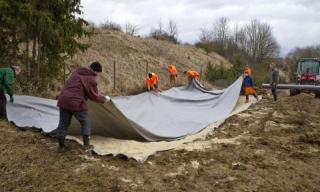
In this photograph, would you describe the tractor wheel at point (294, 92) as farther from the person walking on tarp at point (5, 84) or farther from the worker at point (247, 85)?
the person walking on tarp at point (5, 84)

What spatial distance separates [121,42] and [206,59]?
10998 mm

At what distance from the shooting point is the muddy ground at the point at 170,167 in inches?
219

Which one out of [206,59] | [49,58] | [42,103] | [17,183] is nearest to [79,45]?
[49,58]

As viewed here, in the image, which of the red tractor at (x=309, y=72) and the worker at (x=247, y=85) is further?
the red tractor at (x=309, y=72)

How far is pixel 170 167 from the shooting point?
6.33 metres

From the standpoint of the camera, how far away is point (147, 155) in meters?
6.87

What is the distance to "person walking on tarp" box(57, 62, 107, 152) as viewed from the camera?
6.80 metres

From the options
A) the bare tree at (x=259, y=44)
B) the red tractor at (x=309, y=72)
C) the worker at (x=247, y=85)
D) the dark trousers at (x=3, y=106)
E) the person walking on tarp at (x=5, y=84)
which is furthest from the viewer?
the bare tree at (x=259, y=44)

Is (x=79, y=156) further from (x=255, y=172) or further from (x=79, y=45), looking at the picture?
(x=79, y=45)

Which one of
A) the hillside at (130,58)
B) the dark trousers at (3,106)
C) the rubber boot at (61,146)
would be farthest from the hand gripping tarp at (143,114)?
the hillside at (130,58)

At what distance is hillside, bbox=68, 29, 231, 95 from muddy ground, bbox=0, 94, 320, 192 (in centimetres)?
1449

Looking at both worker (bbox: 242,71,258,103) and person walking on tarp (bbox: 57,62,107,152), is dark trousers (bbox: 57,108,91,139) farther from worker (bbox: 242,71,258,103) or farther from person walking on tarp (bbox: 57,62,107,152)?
worker (bbox: 242,71,258,103)

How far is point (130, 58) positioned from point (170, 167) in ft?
81.8

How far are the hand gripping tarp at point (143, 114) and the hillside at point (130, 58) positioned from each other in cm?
979
